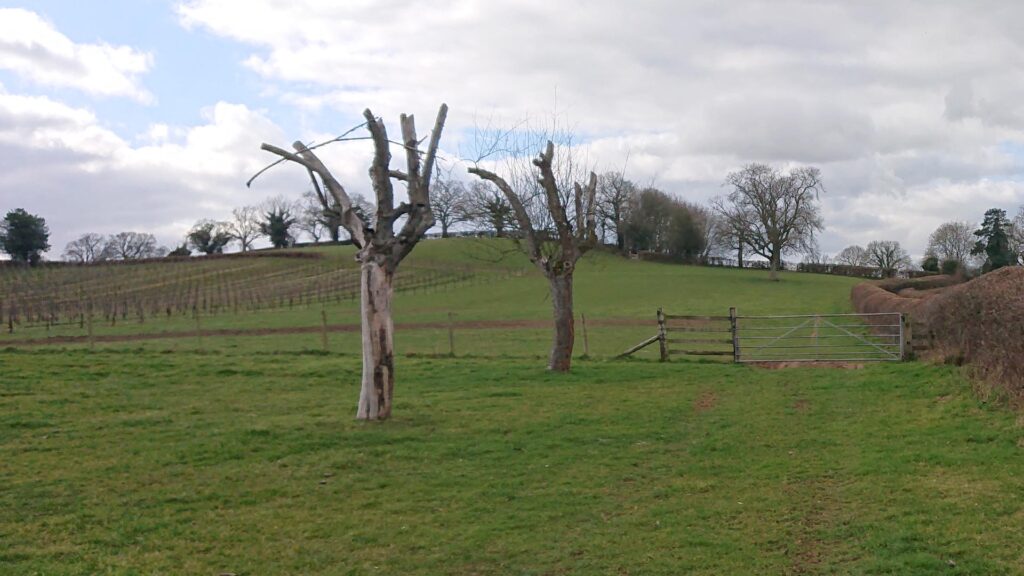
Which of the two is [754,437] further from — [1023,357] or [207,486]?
[207,486]

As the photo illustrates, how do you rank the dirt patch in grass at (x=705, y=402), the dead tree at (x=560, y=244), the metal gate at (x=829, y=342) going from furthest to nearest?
the metal gate at (x=829, y=342)
the dead tree at (x=560, y=244)
the dirt patch in grass at (x=705, y=402)

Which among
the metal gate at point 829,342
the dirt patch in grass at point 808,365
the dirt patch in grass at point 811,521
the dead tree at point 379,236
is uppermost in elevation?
the dead tree at point 379,236

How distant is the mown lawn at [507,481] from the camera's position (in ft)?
21.2

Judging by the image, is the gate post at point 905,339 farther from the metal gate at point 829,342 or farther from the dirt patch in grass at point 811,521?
the dirt patch in grass at point 811,521

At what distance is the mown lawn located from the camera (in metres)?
6.47

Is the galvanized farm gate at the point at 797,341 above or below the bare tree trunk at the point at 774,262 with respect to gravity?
below

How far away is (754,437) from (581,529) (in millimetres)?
4922

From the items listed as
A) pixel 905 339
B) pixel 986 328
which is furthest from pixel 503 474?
pixel 905 339

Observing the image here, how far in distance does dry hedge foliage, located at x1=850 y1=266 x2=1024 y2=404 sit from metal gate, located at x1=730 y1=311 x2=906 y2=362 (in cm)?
111

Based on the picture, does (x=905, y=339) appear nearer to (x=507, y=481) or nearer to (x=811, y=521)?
(x=811, y=521)

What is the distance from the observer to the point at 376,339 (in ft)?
38.5

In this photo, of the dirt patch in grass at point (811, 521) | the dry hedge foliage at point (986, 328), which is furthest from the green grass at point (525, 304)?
the dirt patch in grass at point (811, 521)

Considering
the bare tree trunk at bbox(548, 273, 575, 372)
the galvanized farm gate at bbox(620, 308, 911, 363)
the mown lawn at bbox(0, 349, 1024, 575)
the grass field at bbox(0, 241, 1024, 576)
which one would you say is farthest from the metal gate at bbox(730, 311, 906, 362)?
the mown lawn at bbox(0, 349, 1024, 575)

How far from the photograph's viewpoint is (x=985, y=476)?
8.33 meters
